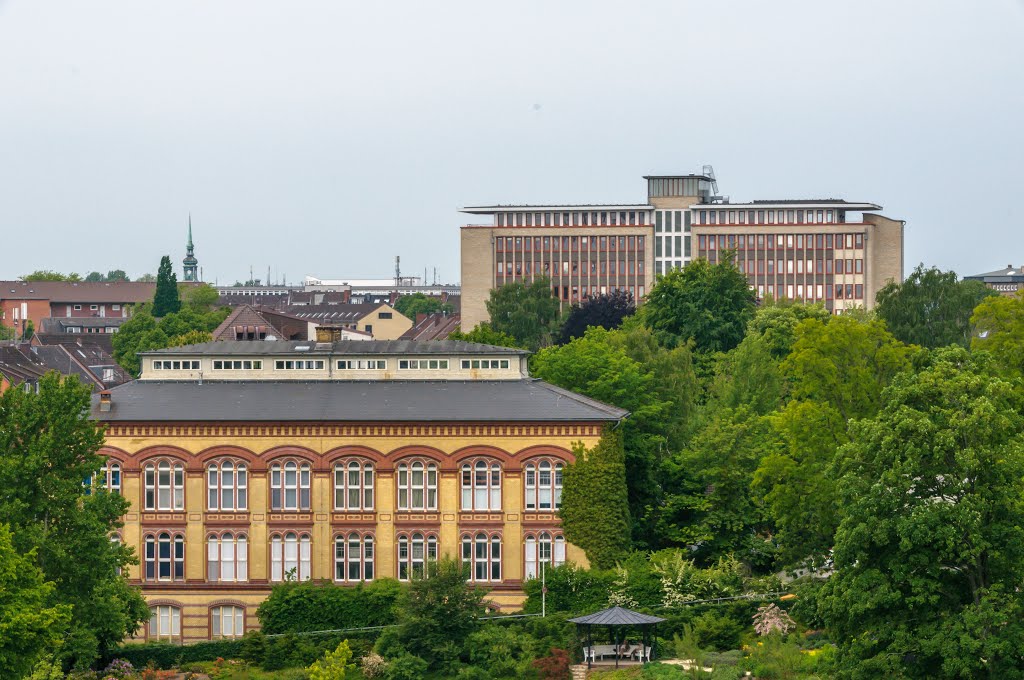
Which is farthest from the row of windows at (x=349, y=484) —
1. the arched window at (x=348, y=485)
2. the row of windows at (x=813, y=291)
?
the row of windows at (x=813, y=291)

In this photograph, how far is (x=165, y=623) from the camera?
7381cm

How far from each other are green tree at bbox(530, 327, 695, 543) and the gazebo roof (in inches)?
439

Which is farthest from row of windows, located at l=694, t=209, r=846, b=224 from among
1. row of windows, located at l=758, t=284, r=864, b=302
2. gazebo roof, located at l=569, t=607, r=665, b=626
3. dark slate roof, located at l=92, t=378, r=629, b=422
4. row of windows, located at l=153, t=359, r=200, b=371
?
gazebo roof, located at l=569, t=607, r=665, b=626

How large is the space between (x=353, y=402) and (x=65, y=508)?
16.2 m

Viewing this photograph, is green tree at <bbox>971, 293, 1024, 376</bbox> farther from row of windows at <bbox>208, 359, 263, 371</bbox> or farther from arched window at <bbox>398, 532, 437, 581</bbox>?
row of windows at <bbox>208, 359, 263, 371</bbox>

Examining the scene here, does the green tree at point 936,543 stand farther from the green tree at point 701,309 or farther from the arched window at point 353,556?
the green tree at point 701,309

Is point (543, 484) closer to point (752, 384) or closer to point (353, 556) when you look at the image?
point (353, 556)

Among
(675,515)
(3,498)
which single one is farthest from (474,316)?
(3,498)

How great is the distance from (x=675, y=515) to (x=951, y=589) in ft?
92.2

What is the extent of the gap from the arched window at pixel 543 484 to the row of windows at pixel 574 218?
115 metres

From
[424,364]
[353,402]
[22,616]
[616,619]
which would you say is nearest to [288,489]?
[353,402]

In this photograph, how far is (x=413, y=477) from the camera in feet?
242

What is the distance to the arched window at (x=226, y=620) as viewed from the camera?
73.6 m

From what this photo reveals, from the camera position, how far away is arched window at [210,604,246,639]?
73.6 m
